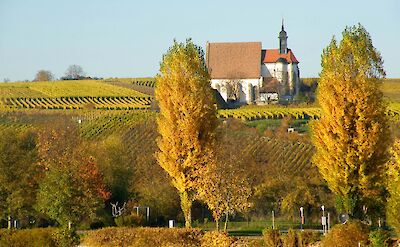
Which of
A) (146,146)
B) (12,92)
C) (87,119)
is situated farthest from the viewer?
(12,92)

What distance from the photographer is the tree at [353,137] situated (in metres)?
37.2

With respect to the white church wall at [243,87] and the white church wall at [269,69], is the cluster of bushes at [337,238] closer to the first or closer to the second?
the white church wall at [243,87]

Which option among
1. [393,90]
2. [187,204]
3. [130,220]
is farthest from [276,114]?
[130,220]

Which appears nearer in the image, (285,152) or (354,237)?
(354,237)

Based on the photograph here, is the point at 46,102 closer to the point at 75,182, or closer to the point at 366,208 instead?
the point at 75,182

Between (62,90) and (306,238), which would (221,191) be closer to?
(306,238)

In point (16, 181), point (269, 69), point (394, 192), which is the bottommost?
Result: point (394, 192)

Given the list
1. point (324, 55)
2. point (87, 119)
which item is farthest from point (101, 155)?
point (87, 119)

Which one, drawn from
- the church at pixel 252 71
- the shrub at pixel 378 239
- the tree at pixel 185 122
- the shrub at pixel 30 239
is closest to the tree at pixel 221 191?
the tree at pixel 185 122

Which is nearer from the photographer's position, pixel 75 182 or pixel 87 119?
pixel 75 182

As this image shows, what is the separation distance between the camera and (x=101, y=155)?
54.7 m

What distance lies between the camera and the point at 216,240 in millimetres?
35219

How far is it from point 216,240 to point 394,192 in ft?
23.2

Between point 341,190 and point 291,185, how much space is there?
12233 millimetres
